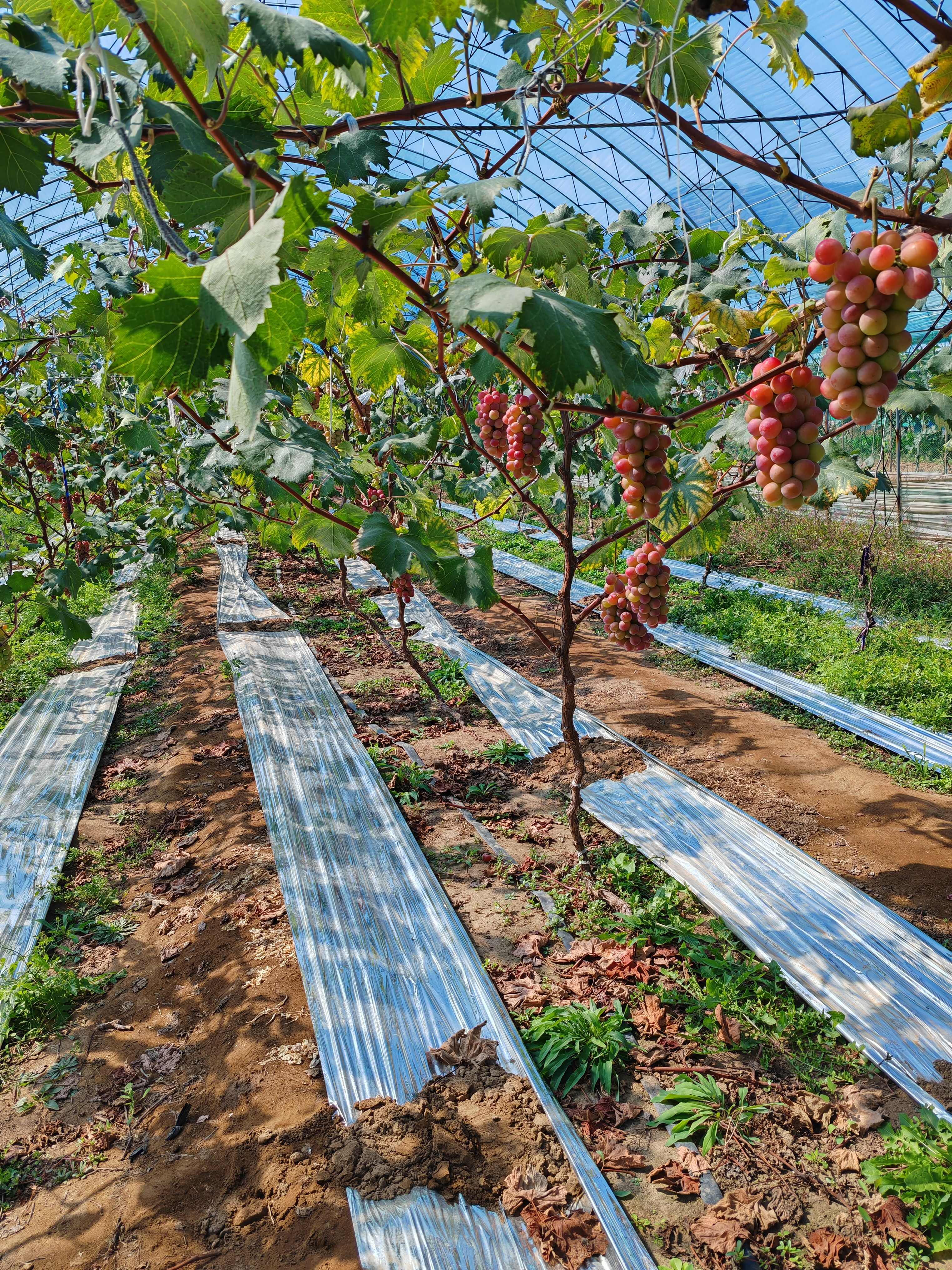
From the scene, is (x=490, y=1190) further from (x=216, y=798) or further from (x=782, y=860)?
(x=216, y=798)

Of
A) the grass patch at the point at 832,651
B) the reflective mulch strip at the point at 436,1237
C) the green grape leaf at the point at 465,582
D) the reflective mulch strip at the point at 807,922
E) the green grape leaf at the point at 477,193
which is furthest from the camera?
the grass patch at the point at 832,651

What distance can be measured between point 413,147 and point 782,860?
12.7 meters

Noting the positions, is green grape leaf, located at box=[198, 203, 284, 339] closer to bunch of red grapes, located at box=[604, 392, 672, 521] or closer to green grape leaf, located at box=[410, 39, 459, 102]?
green grape leaf, located at box=[410, 39, 459, 102]

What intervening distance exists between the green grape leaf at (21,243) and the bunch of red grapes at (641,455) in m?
1.46

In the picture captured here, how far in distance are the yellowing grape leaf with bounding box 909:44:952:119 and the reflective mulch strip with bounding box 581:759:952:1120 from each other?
109 inches

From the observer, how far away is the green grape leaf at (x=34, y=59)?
3.23ft

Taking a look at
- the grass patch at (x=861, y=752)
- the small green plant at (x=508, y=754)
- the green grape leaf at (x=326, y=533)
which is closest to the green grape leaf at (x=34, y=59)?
the green grape leaf at (x=326, y=533)

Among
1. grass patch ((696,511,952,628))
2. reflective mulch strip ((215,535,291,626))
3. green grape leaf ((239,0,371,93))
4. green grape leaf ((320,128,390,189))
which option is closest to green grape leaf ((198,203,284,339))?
green grape leaf ((239,0,371,93))

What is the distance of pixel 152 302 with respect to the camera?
881mm

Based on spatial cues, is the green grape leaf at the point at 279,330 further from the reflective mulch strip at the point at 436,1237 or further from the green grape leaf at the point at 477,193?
the reflective mulch strip at the point at 436,1237

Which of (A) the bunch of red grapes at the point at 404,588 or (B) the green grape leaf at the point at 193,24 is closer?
(B) the green grape leaf at the point at 193,24

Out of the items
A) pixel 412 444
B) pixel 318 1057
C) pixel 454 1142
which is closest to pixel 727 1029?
pixel 454 1142

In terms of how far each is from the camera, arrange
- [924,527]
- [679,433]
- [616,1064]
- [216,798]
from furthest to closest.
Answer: [924,527], [216,798], [679,433], [616,1064]

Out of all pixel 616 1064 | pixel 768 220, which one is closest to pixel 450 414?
pixel 616 1064
